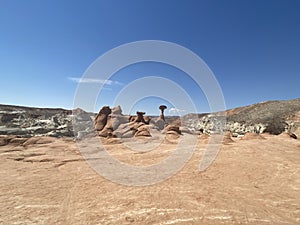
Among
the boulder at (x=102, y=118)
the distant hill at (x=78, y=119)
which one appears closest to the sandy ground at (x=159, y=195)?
the boulder at (x=102, y=118)

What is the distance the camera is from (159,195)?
8.77 m

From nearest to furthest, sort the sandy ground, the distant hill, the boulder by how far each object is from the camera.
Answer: the sandy ground
the distant hill
the boulder

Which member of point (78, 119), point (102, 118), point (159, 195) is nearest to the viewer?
point (159, 195)

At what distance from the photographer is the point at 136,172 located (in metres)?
12.7

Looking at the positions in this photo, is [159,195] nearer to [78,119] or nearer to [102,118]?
[102,118]

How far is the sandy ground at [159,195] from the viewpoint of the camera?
22.1ft

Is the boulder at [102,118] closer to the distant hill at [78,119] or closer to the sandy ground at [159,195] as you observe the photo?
the distant hill at [78,119]

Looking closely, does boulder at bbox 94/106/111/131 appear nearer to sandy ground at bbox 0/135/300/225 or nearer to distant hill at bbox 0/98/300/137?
distant hill at bbox 0/98/300/137

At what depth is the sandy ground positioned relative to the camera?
22.1ft

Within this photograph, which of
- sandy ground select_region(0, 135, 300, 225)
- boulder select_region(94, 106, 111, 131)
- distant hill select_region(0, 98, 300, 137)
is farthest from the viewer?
boulder select_region(94, 106, 111, 131)

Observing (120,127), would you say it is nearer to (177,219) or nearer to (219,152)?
(219,152)

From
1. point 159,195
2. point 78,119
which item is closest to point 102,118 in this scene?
point 78,119

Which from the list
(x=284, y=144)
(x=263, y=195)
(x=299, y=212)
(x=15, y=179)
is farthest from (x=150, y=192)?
(x=284, y=144)

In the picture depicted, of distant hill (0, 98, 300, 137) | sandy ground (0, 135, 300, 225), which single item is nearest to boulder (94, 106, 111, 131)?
distant hill (0, 98, 300, 137)
